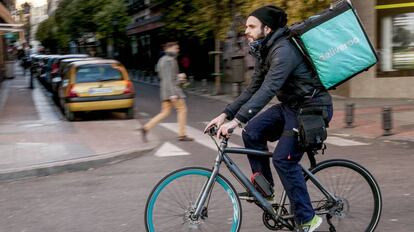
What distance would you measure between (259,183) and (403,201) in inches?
88.9

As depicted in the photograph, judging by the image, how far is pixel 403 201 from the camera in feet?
18.5

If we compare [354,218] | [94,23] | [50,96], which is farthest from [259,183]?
[94,23]

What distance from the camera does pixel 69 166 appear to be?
314 inches

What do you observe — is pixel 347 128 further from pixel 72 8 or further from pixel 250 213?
pixel 72 8

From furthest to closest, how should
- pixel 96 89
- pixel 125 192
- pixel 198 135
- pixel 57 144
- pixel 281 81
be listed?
pixel 96 89, pixel 198 135, pixel 57 144, pixel 125 192, pixel 281 81

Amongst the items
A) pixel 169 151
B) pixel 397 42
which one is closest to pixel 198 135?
pixel 169 151

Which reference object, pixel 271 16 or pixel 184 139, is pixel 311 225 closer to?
pixel 271 16

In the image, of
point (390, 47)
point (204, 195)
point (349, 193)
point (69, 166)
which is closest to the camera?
point (204, 195)

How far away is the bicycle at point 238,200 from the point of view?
3.86m

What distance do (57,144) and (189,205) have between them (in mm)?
6229

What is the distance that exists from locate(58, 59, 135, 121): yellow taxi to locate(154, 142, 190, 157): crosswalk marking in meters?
4.01

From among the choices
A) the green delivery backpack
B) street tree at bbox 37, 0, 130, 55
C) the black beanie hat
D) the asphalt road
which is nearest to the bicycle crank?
the asphalt road

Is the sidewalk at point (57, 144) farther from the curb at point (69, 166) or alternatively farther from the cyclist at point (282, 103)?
the cyclist at point (282, 103)

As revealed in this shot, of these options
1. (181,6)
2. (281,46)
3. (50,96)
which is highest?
(181,6)
